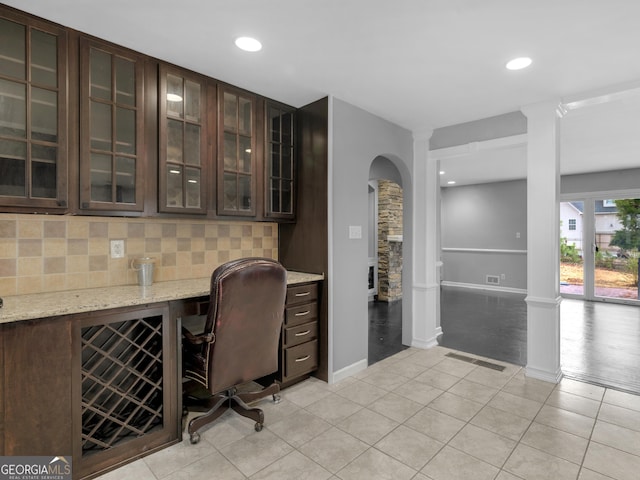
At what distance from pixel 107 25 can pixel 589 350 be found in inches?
208

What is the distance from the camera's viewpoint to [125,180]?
7.36 feet

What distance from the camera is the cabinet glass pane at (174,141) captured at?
243cm

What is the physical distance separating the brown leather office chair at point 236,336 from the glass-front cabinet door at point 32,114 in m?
1.08

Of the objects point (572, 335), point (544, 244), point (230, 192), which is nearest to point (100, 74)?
point (230, 192)

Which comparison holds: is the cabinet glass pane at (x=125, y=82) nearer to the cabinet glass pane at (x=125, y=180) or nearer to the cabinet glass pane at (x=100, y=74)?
the cabinet glass pane at (x=100, y=74)

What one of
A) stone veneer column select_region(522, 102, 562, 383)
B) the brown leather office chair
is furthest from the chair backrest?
stone veneer column select_region(522, 102, 562, 383)

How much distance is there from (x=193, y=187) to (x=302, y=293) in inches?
47.8

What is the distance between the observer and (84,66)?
82.2 inches

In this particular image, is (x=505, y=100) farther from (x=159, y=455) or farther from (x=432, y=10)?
(x=159, y=455)

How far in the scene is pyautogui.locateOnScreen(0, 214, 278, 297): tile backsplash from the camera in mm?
2107

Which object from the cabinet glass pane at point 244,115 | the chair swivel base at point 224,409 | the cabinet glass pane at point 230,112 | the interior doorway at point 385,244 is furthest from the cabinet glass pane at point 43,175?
the interior doorway at point 385,244

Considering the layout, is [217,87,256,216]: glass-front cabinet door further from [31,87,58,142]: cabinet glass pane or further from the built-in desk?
[31,87,58,142]: cabinet glass pane

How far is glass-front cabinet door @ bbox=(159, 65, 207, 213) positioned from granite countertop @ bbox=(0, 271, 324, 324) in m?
0.58

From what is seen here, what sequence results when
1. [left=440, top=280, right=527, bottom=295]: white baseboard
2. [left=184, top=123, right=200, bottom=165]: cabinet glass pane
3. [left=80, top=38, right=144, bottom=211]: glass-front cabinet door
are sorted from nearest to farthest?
[left=80, top=38, right=144, bottom=211]: glass-front cabinet door < [left=184, top=123, right=200, bottom=165]: cabinet glass pane < [left=440, top=280, right=527, bottom=295]: white baseboard
